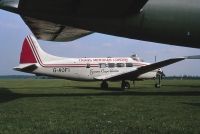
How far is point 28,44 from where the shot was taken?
26.5 meters

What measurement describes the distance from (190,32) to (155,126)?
523 cm

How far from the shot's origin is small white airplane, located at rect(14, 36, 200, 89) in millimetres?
26594

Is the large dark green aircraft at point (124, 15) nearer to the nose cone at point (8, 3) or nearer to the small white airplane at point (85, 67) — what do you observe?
the nose cone at point (8, 3)

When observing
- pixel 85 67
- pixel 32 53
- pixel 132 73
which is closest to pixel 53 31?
pixel 32 53

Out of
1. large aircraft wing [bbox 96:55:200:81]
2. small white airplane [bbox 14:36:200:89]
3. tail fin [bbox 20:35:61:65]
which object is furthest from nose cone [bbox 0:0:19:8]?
large aircraft wing [bbox 96:55:200:81]

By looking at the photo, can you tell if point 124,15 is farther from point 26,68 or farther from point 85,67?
point 85,67

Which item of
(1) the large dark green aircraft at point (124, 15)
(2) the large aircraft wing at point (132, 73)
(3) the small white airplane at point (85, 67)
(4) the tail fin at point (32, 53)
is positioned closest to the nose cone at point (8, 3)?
(1) the large dark green aircraft at point (124, 15)

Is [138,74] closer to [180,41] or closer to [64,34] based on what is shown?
[64,34]

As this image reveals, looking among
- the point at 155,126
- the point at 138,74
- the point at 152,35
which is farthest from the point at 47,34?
the point at 138,74

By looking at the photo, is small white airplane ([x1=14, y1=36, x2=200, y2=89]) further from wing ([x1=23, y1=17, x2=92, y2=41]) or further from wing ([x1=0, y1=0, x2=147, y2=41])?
wing ([x1=0, y1=0, x2=147, y2=41])

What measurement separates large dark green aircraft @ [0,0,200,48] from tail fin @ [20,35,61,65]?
16.4 m

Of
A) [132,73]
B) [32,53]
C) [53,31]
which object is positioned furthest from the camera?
[132,73]

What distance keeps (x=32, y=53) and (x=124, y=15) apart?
1793 centimetres

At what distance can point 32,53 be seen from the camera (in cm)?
2692
